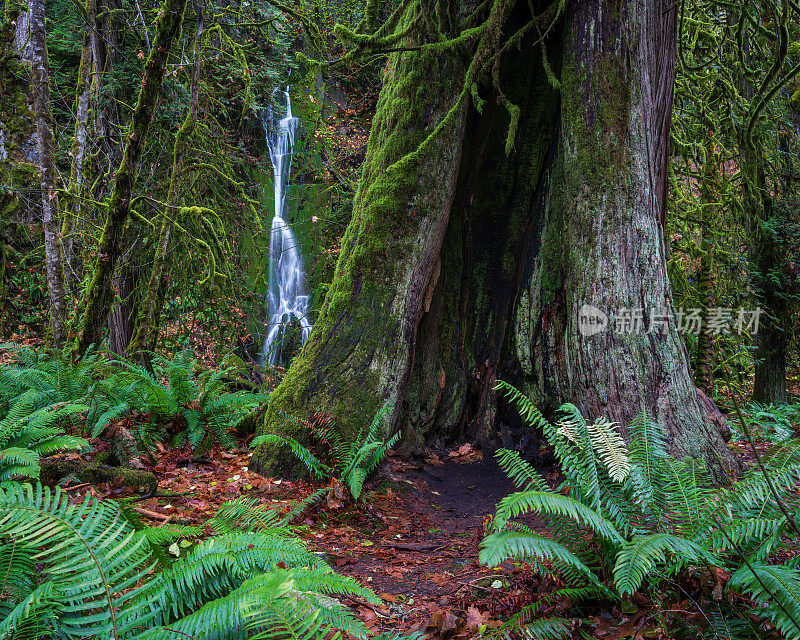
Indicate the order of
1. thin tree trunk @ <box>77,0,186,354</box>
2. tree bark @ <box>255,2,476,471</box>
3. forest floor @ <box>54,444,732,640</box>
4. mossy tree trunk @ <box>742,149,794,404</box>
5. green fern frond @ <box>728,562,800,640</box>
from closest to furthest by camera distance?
1. green fern frond @ <box>728,562,800,640</box>
2. forest floor @ <box>54,444,732,640</box>
3. tree bark @ <box>255,2,476,471</box>
4. thin tree trunk @ <box>77,0,186,354</box>
5. mossy tree trunk @ <box>742,149,794,404</box>

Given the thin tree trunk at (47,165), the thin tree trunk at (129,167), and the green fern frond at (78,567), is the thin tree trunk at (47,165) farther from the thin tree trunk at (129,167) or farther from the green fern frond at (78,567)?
the green fern frond at (78,567)

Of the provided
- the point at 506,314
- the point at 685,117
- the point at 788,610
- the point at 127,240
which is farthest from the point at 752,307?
the point at 127,240

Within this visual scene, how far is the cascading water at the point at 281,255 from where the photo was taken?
10.7 m

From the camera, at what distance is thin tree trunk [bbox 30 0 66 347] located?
5.12 m

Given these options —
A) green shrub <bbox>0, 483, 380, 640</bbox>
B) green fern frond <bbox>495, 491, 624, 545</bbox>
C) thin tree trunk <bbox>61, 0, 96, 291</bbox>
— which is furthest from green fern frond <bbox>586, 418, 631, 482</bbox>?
thin tree trunk <bbox>61, 0, 96, 291</bbox>

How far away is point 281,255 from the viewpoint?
11281 mm

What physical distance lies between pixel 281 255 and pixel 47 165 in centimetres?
605

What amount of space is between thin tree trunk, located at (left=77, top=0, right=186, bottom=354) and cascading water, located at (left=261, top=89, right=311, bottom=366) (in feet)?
17.3

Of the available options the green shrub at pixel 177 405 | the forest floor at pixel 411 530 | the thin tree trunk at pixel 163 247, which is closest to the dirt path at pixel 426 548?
the forest floor at pixel 411 530

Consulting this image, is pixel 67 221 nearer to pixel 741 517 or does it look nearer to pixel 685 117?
pixel 741 517

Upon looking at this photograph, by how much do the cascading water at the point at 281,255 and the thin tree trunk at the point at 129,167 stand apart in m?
5.26

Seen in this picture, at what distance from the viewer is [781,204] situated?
7594 millimetres

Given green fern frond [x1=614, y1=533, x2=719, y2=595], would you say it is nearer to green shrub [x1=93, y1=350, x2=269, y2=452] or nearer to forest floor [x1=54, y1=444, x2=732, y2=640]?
forest floor [x1=54, y1=444, x2=732, y2=640]

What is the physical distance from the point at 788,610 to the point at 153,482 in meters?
3.39
